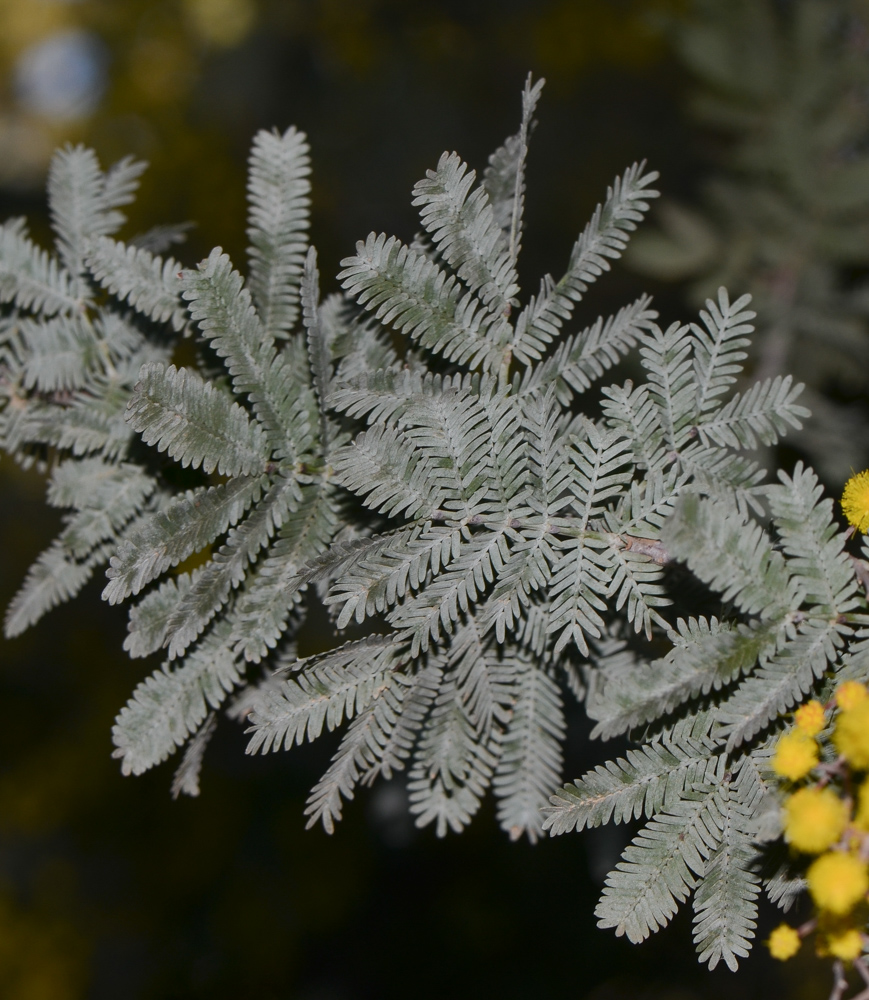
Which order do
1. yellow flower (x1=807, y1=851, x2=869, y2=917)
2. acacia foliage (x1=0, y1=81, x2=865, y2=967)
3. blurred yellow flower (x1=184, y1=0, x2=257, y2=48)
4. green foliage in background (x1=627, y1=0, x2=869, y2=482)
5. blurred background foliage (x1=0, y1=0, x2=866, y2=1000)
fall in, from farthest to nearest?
blurred yellow flower (x1=184, y1=0, x2=257, y2=48) → blurred background foliage (x1=0, y1=0, x2=866, y2=1000) → green foliage in background (x1=627, y1=0, x2=869, y2=482) → acacia foliage (x1=0, y1=81, x2=865, y2=967) → yellow flower (x1=807, y1=851, x2=869, y2=917)

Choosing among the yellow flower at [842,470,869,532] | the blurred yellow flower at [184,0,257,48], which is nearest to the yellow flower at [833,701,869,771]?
the yellow flower at [842,470,869,532]

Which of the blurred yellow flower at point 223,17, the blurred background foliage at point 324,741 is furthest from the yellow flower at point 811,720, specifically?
the blurred yellow flower at point 223,17

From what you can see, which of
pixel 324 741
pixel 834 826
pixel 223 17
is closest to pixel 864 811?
pixel 834 826

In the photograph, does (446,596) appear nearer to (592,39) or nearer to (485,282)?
(485,282)

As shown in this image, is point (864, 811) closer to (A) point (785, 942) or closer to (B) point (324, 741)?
(A) point (785, 942)

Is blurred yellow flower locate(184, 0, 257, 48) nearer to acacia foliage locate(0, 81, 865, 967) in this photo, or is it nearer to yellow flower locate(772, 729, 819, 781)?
acacia foliage locate(0, 81, 865, 967)

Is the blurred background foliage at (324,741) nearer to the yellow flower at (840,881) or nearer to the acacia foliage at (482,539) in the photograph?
the acacia foliage at (482,539)

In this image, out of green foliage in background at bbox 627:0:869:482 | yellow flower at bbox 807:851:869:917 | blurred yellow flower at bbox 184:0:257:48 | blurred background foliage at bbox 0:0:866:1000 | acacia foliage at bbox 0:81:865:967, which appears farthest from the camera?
blurred yellow flower at bbox 184:0:257:48
